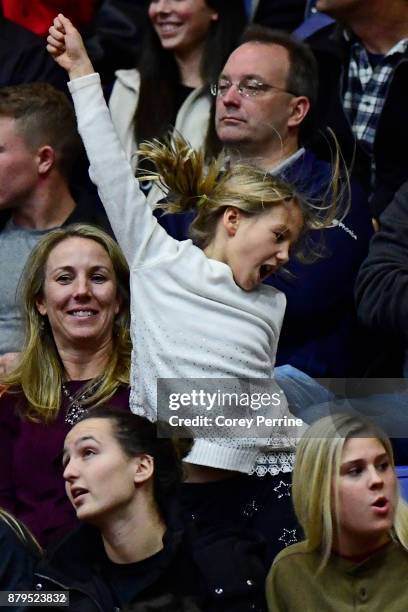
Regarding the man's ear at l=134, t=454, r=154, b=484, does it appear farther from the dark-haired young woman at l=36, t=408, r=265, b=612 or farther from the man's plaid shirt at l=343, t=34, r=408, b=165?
the man's plaid shirt at l=343, t=34, r=408, b=165

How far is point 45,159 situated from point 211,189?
89 cm

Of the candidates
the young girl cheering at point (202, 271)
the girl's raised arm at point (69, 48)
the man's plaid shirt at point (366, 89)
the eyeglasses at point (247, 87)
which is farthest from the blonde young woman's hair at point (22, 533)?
the man's plaid shirt at point (366, 89)

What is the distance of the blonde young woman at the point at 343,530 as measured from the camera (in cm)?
329

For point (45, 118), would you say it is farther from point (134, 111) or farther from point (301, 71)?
point (301, 71)

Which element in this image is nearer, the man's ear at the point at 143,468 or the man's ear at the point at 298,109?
the man's ear at the point at 143,468

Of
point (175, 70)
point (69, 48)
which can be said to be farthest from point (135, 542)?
point (175, 70)

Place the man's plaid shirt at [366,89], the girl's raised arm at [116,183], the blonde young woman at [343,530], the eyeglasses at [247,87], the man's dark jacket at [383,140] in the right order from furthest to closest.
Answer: the man's plaid shirt at [366,89] < the man's dark jacket at [383,140] < the eyeglasses at [247,87] < the girl's raised arm at [116,183] < the blonde young woman at [343,530]

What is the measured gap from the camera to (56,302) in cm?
386

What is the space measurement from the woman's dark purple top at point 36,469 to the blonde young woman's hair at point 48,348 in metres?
0.03

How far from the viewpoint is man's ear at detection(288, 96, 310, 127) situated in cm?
424

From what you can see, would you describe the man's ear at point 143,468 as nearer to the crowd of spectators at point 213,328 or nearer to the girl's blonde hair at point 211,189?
the crowd of spectators at point 213,328

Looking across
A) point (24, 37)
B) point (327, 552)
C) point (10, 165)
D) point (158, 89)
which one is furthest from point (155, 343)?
point (24, 37)

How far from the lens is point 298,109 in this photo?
426 centimetres

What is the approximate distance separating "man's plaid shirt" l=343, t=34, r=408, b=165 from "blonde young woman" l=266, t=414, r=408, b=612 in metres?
1.34
